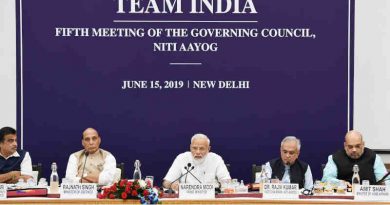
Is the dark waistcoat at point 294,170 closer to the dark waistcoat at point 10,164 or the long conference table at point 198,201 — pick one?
the long conference table at point 198,201

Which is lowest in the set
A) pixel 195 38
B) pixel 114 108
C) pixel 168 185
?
pixel 168 185

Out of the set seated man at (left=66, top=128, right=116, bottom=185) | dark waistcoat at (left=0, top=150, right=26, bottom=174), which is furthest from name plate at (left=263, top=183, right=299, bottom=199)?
dark waistcoat at (left=0, top=150, right=26, bottom=174)

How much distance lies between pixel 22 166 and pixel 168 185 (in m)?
1.20

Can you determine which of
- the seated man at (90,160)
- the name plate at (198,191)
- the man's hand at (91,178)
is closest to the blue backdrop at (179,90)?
the seated man at (90,160)

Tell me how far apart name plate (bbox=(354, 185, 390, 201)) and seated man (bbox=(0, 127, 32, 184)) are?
2576 millimetres

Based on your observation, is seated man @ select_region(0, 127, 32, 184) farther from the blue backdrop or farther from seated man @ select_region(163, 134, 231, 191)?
seated man @ select_region(163, 134, 231, 191)

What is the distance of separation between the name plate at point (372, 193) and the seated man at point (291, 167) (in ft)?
2.90

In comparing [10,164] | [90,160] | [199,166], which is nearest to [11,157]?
[10,164]

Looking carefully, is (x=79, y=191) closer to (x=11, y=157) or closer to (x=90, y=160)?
(x=90, y=160)

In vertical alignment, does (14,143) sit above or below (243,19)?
below

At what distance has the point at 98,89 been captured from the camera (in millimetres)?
7617

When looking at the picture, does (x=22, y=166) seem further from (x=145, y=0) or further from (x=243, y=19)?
(x=243, y=19)

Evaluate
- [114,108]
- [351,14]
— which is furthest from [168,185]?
[351,14]

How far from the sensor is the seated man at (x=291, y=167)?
6965 mm
